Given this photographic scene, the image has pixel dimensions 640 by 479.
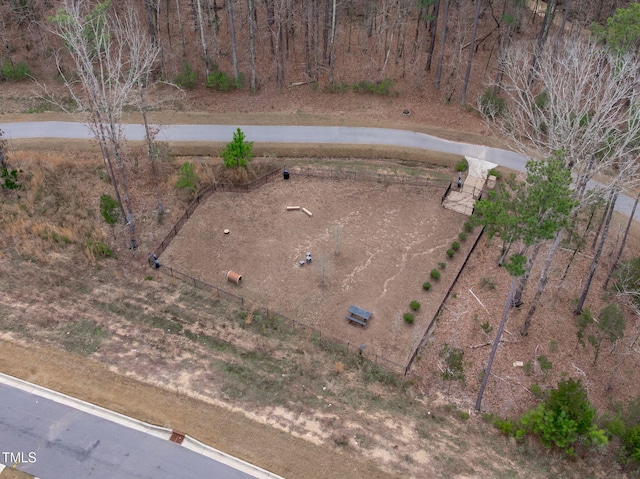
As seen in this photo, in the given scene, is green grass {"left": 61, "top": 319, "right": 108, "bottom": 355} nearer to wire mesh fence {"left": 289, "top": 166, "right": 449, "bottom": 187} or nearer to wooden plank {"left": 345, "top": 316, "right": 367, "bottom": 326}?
wooden plank {"left": 345, "top": 316, "right": 367, "bottom": 326}

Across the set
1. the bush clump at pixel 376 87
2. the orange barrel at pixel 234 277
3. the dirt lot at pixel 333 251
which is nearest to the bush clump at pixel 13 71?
the dirt lot at pixel 333 251

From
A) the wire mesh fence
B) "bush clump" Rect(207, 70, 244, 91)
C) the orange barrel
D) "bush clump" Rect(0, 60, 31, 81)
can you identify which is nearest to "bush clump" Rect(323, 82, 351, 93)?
"bush clump" Rect(207, 70, 244, 91)

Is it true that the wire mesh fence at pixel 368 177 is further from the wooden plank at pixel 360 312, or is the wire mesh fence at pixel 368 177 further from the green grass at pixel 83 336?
the green grass at pixel 83 336

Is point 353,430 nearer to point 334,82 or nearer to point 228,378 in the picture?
point 228,378

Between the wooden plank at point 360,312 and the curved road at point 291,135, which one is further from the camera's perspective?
the curved road at point 291,135

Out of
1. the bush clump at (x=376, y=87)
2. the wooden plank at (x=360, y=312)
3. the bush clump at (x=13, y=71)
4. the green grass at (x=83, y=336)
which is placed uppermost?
the bush clump at (x=376, y=87)

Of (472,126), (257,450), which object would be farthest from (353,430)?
(472,126)

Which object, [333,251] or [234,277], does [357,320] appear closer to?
[333,251]
